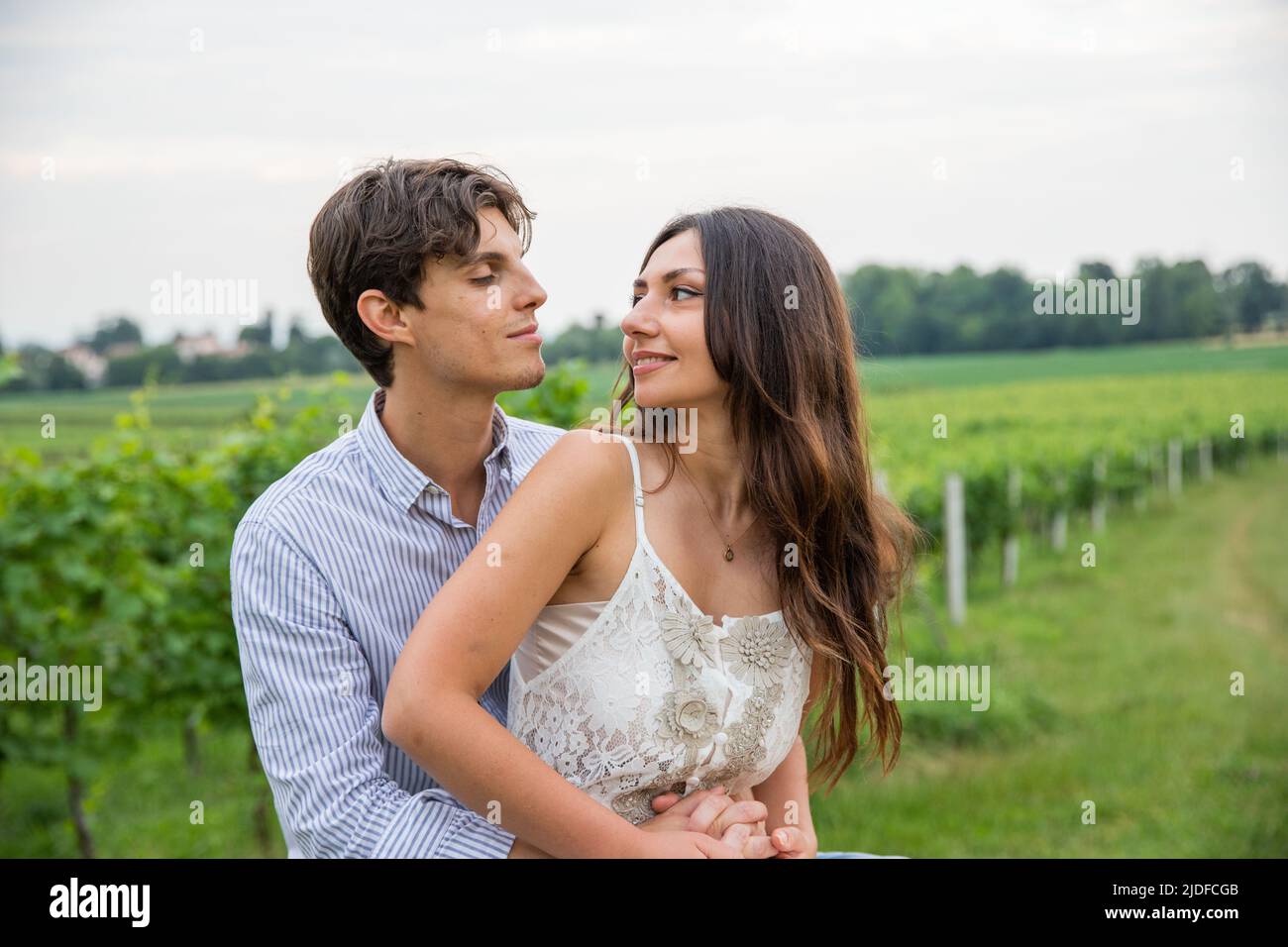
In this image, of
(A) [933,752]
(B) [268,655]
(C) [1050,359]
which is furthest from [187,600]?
(C) [1050,359]

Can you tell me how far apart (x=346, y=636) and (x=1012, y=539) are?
12.5 m

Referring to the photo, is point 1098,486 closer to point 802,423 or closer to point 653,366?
point 802,423

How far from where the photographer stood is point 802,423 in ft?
7.52

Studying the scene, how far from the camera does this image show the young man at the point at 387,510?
215 cm

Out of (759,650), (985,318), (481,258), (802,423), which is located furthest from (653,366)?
(985,318)

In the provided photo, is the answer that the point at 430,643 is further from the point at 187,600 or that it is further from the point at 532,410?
the point at 187,600

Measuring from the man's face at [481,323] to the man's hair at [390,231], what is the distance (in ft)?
0.10

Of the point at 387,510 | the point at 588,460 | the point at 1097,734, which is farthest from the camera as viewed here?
the point at 1097,734

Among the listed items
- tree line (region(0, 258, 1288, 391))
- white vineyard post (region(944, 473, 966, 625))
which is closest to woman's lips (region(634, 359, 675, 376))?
tree line (region(0, 258, 1288, 391))

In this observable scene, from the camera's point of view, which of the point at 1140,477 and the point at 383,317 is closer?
the point at 383,317

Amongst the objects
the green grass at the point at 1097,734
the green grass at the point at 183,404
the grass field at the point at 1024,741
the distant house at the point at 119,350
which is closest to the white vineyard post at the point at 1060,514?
the green grass at the point at 1097,734

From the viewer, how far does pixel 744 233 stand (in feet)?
7.45

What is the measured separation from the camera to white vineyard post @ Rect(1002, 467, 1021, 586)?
13789 mm

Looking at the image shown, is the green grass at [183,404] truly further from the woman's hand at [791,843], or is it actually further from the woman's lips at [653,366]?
the woman's hand at [791,843]
